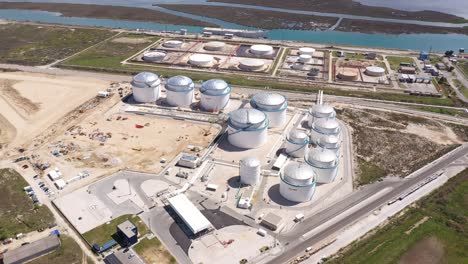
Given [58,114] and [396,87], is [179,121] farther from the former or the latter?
[396,87]

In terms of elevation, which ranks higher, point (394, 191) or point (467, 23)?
point (467, 23)

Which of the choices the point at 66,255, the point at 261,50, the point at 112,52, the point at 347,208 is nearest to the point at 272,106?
the point at 347,208

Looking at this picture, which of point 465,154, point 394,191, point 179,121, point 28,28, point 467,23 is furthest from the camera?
point 467,23

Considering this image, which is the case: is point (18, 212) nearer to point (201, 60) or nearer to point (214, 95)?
point (214, 95)

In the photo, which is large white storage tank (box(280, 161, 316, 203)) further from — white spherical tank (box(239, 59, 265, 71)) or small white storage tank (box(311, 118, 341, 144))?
white spherical tank (box(239, 59, 265, 71))

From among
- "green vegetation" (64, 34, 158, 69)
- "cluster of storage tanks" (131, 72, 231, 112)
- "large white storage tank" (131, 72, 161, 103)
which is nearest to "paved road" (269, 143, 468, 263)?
"cluster of storage tanks" (131, 72, 231, 112)

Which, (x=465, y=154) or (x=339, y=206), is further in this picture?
(x=465, y=154)

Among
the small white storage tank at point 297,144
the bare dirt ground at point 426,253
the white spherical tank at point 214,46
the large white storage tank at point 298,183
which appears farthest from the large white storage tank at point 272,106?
the white spherical tank at point 214,46

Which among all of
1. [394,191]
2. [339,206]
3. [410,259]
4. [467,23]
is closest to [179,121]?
[339,206]

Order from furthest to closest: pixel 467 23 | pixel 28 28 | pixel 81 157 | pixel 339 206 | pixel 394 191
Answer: pixel 467 23
pixel 28 28
pixel 81 157
pixel 394 191
pixel 339 206
